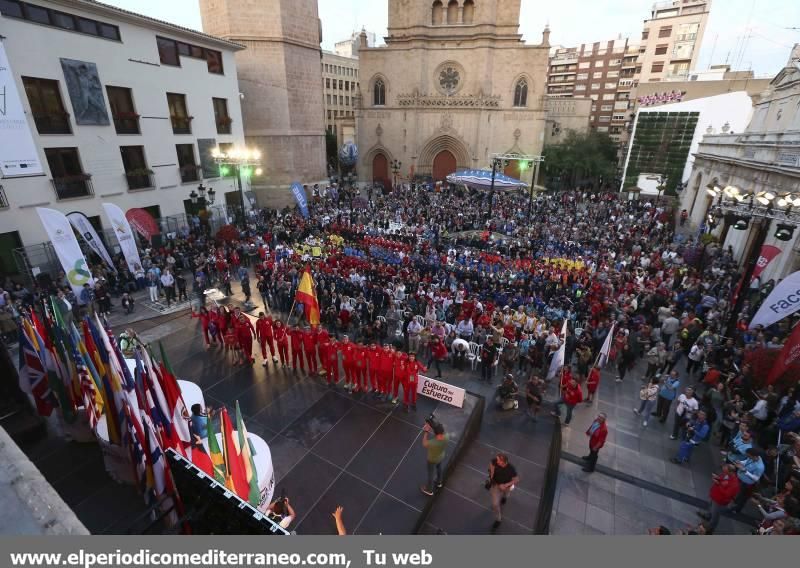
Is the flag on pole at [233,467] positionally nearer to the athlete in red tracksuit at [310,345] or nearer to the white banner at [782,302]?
the athlete in red tracksuit at [310,345]

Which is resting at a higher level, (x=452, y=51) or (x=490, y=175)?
(x=452, y=51)

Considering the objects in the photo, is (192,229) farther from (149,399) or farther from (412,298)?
(149,399)

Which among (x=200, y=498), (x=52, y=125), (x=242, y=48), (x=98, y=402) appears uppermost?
(x=242, y=48)

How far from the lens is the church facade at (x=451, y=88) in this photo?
40562 millimetres

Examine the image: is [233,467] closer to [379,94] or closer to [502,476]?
[502,476]

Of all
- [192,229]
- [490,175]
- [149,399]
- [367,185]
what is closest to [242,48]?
[192,229]

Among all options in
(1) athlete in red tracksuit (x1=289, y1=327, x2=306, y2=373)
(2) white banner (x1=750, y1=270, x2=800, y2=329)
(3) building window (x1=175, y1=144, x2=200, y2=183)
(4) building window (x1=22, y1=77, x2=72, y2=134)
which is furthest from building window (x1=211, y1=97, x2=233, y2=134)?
(2) white banner (x1=750, y1=270, x2=800, y2=329)

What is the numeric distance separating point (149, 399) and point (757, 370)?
1216 centimetres

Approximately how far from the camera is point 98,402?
6.34 m

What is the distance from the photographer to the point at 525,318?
11.8 m

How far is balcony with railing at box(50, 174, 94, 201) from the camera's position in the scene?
683 inches

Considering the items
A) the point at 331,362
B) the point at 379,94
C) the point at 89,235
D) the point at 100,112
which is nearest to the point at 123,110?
the point at 100,112

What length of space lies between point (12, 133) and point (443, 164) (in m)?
39.0

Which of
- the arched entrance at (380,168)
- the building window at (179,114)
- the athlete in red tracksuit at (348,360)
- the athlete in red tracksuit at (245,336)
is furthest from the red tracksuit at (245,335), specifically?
the arched entrance at (380,168)
